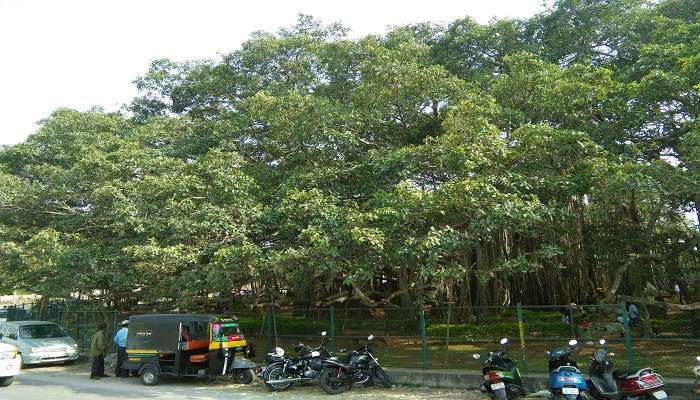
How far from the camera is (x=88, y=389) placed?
10773 mm

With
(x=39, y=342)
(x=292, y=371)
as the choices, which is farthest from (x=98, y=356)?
(x=292, y=371)

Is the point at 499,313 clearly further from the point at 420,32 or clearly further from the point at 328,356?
the point at 420,32

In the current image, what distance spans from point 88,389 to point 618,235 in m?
13.3

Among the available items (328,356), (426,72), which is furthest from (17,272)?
(426,72)

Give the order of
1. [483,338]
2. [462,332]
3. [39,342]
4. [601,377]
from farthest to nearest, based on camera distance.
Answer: [39,342]
[462,332]
[483,338]
[601,377]

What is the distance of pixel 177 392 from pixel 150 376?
4.17ft

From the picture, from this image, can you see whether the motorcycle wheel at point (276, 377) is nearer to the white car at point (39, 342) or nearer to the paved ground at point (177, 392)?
the paved ground at point (177, 392)

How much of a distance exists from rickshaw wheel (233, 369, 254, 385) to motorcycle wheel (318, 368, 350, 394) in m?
2.09

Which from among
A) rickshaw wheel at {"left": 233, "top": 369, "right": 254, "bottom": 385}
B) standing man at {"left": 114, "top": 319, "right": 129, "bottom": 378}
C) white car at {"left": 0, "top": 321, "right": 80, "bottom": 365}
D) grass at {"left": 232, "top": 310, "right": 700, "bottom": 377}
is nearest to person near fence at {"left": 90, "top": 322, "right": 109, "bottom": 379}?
standing man at {"left": 114, "top": 319, "right": 129, "bottom": 378}

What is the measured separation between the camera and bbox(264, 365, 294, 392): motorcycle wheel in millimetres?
10188

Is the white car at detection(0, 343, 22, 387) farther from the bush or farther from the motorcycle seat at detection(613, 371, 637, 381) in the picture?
the motorcycle seat at detection(613, 371, 637, 381)

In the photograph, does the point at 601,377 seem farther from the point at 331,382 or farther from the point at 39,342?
the point at 39,342

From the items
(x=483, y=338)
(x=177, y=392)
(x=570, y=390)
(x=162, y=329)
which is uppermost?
(x=162, y=329)

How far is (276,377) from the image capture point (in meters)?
10.3
